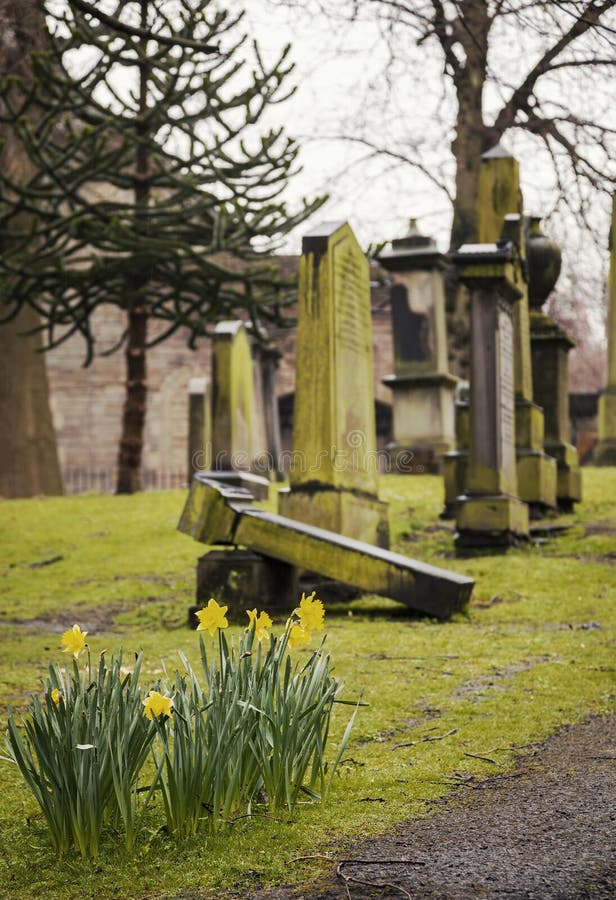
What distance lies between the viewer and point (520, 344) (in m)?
→ 13.0

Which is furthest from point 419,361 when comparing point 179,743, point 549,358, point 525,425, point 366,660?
point 179,743

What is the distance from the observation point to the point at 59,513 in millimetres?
15461

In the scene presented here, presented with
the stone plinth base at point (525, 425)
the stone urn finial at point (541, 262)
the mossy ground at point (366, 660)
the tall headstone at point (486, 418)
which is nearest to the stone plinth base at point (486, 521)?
the tall headstone at point (486, 418)

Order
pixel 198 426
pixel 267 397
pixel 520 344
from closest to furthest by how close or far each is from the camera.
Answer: pixel 520 344 < pixel 198 426 < pixel 267 397

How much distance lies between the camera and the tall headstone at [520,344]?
12891mm

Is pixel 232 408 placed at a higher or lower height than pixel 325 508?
higher

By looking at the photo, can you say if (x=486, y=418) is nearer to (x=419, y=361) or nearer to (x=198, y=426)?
(x=419, y=361)

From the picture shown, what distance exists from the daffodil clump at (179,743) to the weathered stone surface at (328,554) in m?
3.97

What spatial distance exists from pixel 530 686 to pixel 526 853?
2491mm

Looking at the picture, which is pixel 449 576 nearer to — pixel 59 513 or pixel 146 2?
pixel 59 513

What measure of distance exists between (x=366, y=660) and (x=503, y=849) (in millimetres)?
3189

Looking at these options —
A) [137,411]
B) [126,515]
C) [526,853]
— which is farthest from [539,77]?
[526,853]

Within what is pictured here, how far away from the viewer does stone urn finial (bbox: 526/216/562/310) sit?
14.5 m

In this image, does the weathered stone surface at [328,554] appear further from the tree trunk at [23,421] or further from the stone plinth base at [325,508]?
the tree trunk at [23,421]
